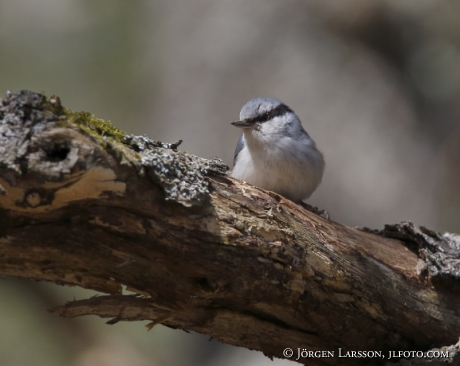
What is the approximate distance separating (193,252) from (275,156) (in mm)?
1418

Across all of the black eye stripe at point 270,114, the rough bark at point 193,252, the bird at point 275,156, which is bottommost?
the rough bark at point 193,252

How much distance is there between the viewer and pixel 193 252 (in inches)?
81.7

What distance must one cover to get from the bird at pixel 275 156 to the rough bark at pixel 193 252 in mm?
594

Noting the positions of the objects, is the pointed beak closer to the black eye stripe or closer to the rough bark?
the black eye stripe

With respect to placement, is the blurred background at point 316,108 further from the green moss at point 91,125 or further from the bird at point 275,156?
the green moss at point 91,125

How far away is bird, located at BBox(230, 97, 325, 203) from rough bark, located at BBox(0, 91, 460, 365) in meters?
0.59

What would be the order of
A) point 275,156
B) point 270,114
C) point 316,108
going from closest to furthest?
point 275,156 < point 270,114 < point 316,108

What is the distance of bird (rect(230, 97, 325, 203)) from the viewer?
3.33 meters

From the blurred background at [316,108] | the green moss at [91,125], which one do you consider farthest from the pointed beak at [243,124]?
the blurred background at [316,108]

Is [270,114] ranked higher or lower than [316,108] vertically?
lower

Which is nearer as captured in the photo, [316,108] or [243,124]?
[243,124]

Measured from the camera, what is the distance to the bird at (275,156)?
3.33 m

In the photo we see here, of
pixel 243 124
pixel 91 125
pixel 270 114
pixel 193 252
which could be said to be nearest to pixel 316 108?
pixel 270 114

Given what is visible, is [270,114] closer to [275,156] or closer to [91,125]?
[275,156]
